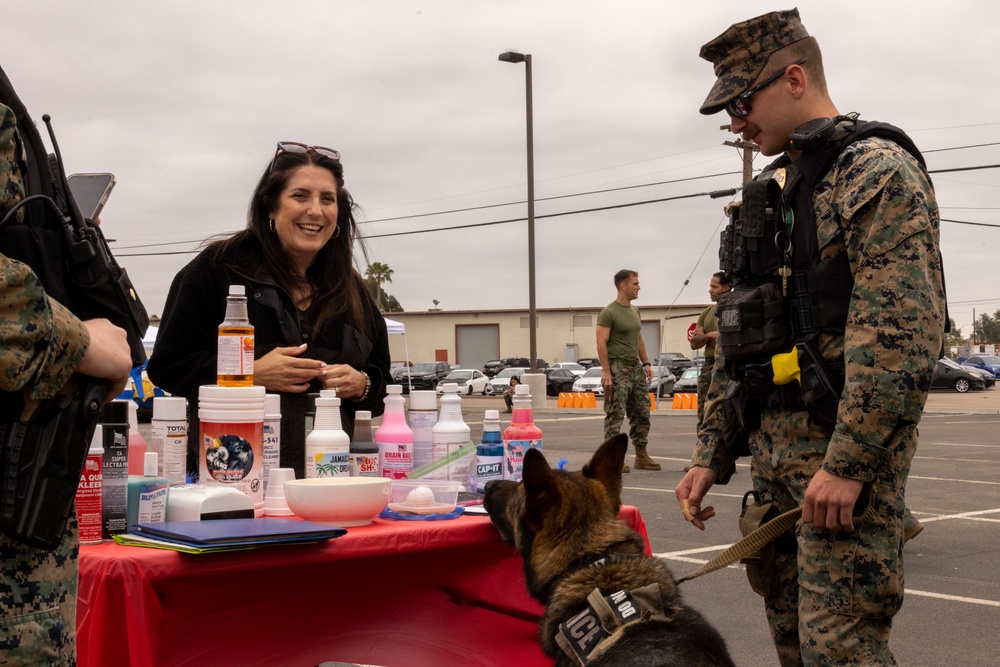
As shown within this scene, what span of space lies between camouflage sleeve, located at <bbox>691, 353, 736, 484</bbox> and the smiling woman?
4.06ft

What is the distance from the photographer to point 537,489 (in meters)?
2.47

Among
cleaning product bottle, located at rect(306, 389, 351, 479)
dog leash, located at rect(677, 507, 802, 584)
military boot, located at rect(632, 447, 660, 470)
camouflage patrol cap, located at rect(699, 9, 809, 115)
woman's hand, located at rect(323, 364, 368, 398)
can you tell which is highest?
camouflage patrol cap, located at rect(699, 9, 809, 115)

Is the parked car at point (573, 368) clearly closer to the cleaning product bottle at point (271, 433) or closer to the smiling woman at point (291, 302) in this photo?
the smiling woman at point (291, 302)

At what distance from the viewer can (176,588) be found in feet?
6.85

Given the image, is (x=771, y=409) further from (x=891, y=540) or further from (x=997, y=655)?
(x=997, y=655)

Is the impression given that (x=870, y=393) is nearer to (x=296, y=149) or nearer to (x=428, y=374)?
(x=296, y=149)

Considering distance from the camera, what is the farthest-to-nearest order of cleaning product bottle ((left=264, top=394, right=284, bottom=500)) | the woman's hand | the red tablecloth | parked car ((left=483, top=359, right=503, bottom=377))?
1. parked car ((left=483, top=359, right=503, bottom=377))
2. the woman's hand
3. cleaning product bottle ((left=264, top=394, right=284, bottom=500))
4. the red tablecloth

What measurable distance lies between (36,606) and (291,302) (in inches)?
75.7

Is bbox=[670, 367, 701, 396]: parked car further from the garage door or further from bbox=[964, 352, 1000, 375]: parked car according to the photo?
the garage door

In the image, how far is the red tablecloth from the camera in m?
1.94

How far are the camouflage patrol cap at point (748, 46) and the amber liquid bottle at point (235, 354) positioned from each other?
155 centimetres

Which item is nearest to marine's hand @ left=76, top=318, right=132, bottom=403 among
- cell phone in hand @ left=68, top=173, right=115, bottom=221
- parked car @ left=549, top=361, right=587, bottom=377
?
cell phone in hand @ left=68, top=173, right=115, bottom=221

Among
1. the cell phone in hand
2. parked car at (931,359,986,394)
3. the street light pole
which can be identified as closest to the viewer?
the cell phone in hand

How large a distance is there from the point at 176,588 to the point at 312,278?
67.6 inches
